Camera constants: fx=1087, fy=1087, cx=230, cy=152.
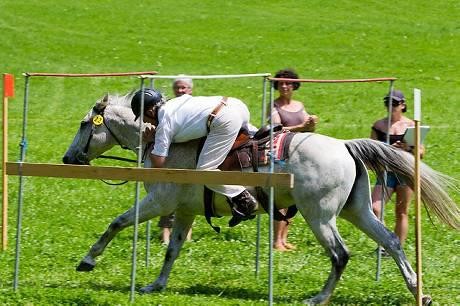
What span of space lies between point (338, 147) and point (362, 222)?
0.77 metres

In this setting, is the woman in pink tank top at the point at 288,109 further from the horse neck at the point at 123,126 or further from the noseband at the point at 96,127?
the noseband at the point at 96,127

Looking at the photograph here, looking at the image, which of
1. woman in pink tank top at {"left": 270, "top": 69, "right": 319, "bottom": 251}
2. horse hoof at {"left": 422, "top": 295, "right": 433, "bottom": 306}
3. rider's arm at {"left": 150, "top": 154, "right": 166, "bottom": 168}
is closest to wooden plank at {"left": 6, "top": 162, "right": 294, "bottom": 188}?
rider's arm at {"left": 150, "top": 154, "right": 166, "bottom": 168}

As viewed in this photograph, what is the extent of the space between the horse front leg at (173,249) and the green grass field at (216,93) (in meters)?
0.15

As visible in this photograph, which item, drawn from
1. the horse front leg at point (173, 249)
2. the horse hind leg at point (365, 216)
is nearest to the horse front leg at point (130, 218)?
the horse front leg at point (173, 249)

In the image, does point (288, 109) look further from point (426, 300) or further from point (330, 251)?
point (426, 300)

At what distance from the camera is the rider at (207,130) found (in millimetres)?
10008

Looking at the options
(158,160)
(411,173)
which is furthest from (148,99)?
(411,173)

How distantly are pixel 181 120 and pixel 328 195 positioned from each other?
4.97 ft

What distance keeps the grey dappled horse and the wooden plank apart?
0.87 meters

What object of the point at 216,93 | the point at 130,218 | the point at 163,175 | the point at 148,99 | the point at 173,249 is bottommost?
the point at 173,249

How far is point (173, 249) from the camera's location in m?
10.7

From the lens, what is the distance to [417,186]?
8.98 m

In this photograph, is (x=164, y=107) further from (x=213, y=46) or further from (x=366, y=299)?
(x=213, y=46)

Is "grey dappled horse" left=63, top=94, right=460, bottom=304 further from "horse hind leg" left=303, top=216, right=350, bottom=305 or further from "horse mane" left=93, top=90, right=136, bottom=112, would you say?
"horse mane" left=93, top=90, right=136, bottom=112
